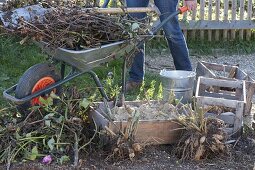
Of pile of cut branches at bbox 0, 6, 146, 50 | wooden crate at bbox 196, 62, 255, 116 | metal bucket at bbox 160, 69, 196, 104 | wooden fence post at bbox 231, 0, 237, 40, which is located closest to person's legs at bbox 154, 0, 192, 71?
wooden crate at bbox 196, 62, 255, 116

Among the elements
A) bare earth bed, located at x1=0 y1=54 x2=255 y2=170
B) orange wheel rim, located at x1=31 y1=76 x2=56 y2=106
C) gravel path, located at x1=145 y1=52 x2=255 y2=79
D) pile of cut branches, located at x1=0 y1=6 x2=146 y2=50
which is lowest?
bare earth bed, located at x1=0 y1=54 x2=255 y2=170

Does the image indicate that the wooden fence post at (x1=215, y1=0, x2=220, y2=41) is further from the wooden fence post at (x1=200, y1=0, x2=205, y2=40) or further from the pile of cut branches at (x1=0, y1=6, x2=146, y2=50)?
the pile of cut branches at (x1=0, y1=6, x2=146, y2=50)

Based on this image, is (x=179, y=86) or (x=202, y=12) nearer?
(x=179, y=86)

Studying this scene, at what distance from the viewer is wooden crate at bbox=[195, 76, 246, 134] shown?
4.61m

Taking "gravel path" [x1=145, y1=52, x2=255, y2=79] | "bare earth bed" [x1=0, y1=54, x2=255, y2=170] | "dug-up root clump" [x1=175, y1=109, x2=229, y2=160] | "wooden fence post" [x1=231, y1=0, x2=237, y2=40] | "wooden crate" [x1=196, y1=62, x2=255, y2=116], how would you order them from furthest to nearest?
"wooden fence post" [x1=231, y1=0, x2=237, y2=40] → "gravel path" [x1=145, y1=52, x2=255, y2=79] → "wooden crate" [x1=196, y1=62, x2=255, y2=116] → "dug-up root clump" [x1=175, y1=109, x2=229, y2=160] → "bare earth bed" [x1=0, y1=54, x2=255, y2=170]

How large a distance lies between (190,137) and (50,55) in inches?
45.7

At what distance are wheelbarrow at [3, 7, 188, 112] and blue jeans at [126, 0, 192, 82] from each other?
1140 millimetres

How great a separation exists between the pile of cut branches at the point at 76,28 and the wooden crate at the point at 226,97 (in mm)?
756

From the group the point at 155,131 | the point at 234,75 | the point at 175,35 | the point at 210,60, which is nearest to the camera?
the point at 155,131

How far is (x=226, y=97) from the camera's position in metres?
4.93

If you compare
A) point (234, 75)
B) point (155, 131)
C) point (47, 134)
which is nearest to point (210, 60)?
point (234, 75)

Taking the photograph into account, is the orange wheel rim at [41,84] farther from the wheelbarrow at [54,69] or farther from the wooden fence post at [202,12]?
the wooden fence post at [202,12]

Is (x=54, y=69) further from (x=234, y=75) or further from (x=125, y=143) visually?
(x=234, y=75)

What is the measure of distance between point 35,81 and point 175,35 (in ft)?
5.99
